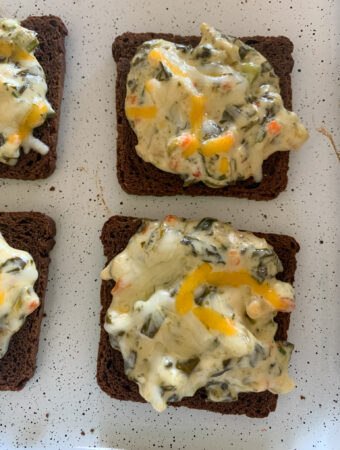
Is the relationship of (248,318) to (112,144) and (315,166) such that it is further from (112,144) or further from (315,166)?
(112,144)

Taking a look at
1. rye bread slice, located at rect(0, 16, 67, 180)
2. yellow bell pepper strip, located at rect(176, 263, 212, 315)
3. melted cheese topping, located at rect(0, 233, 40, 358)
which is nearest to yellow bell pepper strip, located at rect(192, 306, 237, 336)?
yellow bell pepper strip, located at rect(176, 263, 212, 315)

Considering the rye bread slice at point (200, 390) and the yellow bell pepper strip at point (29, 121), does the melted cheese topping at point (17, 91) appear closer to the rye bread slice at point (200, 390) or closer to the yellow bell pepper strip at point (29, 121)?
the yellow bell pepper strip at point (29, 121)

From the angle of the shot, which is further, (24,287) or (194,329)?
(24,287)

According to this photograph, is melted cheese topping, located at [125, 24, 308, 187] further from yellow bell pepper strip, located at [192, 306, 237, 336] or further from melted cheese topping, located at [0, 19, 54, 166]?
yellow bell pepper strip, located at [192, 306, 237, 336]

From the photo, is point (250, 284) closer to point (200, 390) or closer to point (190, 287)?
point (190, 287)

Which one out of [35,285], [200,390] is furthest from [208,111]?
[200,390]

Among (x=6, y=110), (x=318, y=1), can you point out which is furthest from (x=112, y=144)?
(x=318, y=1)

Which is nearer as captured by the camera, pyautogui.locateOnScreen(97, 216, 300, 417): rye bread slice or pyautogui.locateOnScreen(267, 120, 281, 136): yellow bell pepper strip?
pyautogui.locateOnScreen(267, 120, 281, 136): yellow bell pepper strip

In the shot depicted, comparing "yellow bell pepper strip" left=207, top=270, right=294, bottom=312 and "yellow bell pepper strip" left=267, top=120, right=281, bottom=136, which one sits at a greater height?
"yellow bell pepper strip" left=267, top=120, right=281, bottom=136
